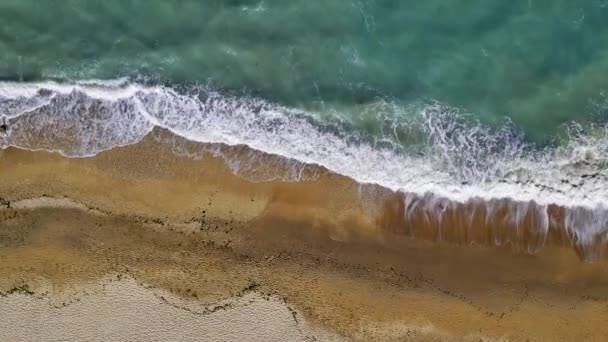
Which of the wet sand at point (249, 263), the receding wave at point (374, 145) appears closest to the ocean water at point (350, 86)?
the receding wave at point (374, 145)

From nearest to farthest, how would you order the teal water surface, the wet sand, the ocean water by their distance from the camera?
the wet sand, the ocean water, the teal water surface

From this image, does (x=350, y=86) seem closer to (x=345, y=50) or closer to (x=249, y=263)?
(x=345, y=50)

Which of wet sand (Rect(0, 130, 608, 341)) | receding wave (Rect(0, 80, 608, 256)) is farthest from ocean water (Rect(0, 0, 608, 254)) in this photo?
wet sand (Rect(0, 130, 608, 341))

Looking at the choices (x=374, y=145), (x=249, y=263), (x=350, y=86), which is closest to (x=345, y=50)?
(x=350, y=86)

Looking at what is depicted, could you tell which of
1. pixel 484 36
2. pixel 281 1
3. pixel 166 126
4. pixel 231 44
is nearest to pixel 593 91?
pixel 484 36

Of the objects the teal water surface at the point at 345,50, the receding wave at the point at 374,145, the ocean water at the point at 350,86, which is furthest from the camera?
the teal water surface at the point at 345,50

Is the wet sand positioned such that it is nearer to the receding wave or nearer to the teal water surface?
the receding wave

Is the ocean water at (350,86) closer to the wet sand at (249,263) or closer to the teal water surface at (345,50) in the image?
the teal water surface at (345,50)
